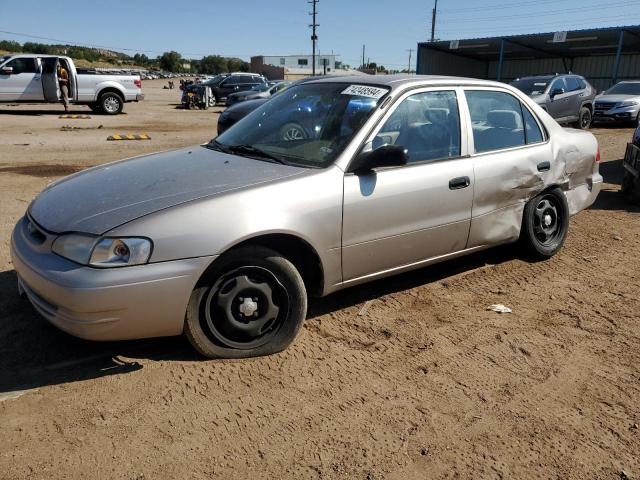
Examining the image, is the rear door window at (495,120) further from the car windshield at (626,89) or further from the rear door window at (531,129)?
the car windshield at (626,89)

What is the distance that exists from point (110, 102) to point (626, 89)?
18380 mm

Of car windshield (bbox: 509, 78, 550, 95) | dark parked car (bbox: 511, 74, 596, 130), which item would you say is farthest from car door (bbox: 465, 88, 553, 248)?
car windshield (bbox: 509, 78, 550, 95)

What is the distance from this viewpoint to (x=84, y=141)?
12.8m

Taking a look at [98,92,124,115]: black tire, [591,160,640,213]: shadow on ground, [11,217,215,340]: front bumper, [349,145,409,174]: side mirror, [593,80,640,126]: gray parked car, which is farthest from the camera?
[98,92,124,115]: black tire

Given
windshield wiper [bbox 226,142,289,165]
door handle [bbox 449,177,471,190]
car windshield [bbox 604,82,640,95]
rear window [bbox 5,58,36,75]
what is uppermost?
rear window [bbox 5,58,36,75]

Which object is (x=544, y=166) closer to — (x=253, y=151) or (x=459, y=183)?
(x=459, y=183)

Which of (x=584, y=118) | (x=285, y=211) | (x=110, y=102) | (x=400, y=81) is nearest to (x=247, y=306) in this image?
(x=285, y=211)

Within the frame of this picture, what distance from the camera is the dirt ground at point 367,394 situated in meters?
2.46

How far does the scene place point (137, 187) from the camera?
3.31 metres

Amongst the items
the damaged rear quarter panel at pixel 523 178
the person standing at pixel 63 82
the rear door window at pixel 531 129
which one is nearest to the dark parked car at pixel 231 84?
the person standing at pixel 63 82

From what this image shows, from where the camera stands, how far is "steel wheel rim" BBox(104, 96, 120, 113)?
2020cm

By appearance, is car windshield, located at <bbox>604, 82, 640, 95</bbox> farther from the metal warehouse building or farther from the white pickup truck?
the white pickup truck

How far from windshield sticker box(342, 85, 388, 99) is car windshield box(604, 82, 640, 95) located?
59.2 feet

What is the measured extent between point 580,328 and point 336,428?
207 centimetres
